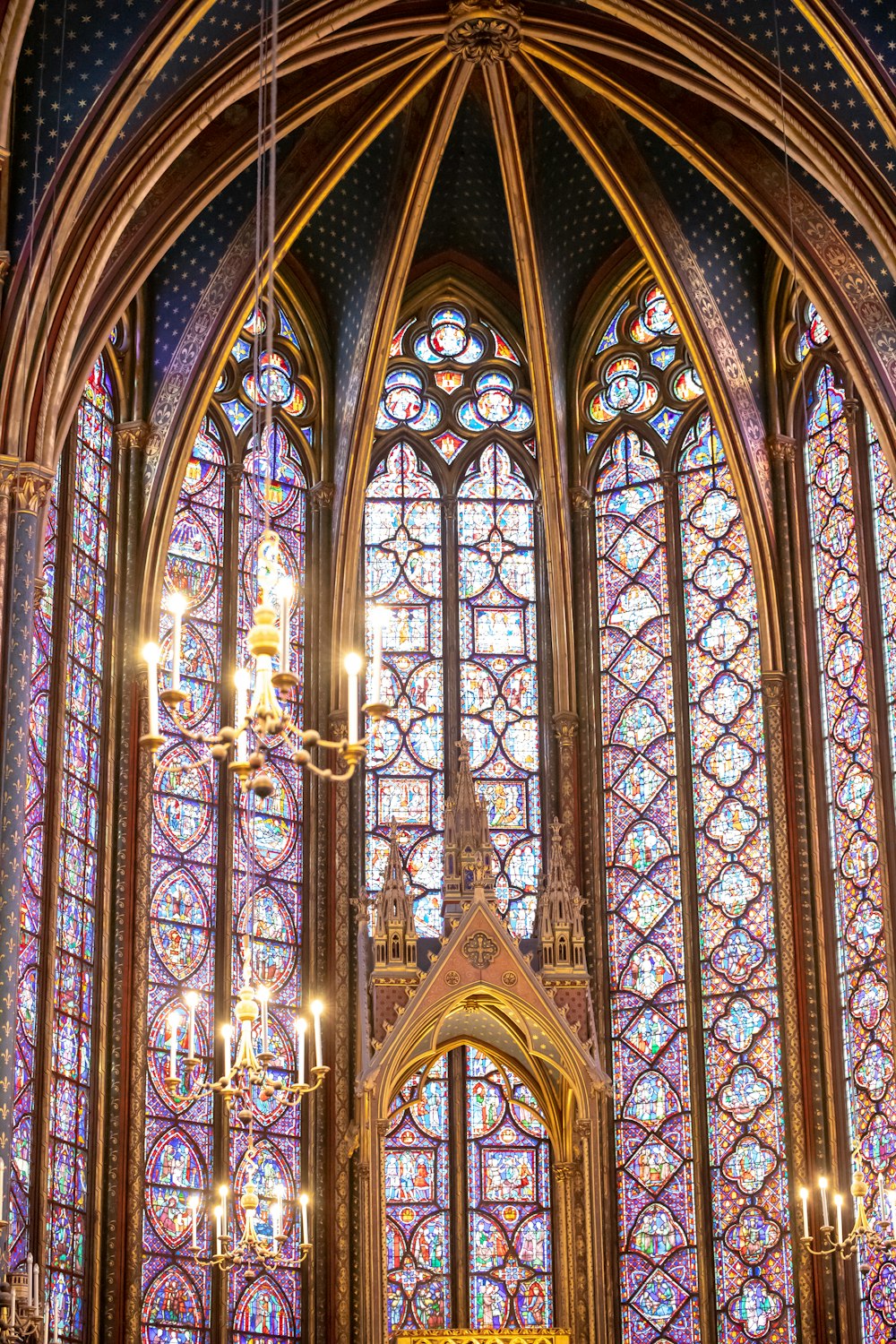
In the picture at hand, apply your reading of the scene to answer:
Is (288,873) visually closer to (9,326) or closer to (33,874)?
(33,874)

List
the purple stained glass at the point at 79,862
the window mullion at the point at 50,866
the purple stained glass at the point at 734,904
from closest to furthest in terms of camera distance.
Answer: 1. the window mullion at the point at 50,866
2. the purple stained glass at the point at 79,862
3. the purple stained glass at the point at 734,904

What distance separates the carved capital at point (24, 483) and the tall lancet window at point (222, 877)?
208cm

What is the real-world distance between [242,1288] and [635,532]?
25.9ft

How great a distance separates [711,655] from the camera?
22859 millimetres

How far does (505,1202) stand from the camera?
21609 millimetres

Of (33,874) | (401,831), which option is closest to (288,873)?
(401,831)

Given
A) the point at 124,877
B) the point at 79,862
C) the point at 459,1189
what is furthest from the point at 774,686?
the point at 79,862

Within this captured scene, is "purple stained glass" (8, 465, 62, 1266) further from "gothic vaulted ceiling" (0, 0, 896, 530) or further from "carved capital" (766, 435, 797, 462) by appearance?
"carved capital" (766, 435, 797, 462)

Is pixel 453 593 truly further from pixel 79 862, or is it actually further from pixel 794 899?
pixel 79 862

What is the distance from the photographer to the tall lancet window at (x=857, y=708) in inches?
798

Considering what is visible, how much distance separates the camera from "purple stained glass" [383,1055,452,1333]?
21.2 metres

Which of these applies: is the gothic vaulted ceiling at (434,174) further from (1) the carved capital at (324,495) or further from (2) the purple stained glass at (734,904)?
(2) the purple stained glass at (734,904)

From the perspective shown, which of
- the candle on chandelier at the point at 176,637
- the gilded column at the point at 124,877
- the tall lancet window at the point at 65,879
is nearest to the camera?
the candle on chandelier at the point at 176,637

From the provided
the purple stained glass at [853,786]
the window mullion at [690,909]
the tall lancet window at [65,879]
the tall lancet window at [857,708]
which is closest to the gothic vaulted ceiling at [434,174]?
the tall lancet window at [857,708]
